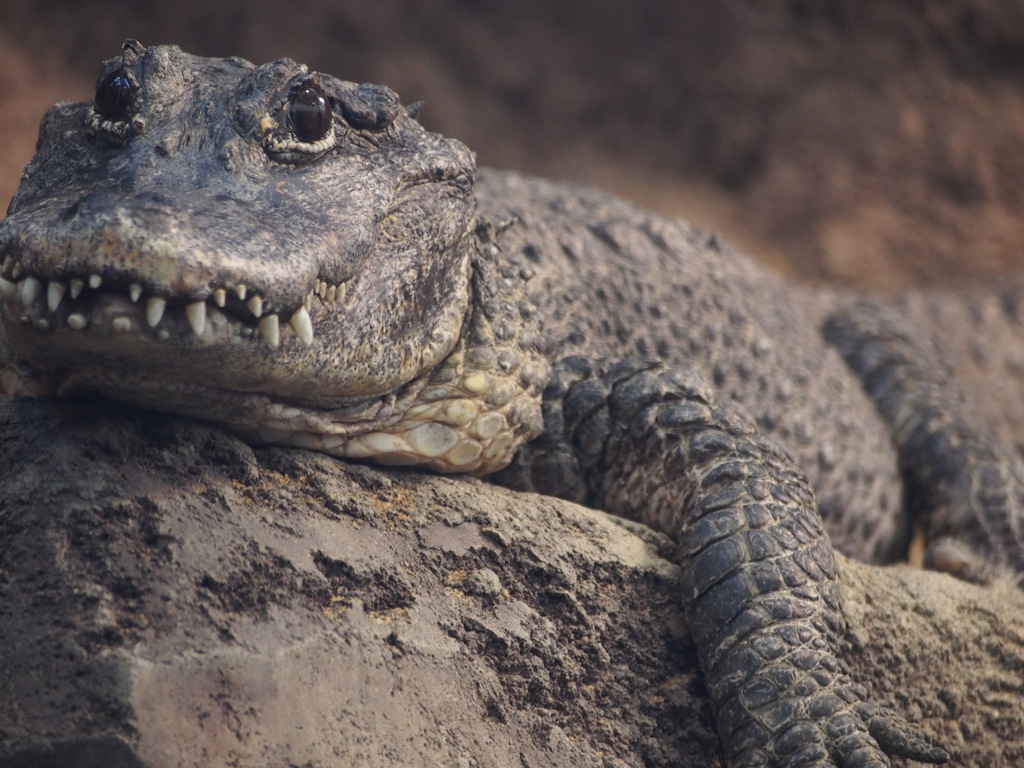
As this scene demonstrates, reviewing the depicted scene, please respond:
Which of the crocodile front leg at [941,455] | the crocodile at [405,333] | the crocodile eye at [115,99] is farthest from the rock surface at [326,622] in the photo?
the crocodile front leg at [941,455]

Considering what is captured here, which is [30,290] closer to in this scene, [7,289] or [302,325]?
[7,289]

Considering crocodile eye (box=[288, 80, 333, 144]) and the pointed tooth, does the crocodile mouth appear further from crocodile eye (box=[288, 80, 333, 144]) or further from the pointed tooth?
crocodile eye (box=[288, 80, 333, 144])

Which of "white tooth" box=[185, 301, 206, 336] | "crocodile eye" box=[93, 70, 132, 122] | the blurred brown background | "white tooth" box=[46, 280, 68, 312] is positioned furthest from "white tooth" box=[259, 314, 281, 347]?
the blurred brown background

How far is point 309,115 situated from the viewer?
2.68m

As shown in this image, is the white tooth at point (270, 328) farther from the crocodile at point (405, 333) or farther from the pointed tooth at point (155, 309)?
the pointed tooth at point (155, 309)

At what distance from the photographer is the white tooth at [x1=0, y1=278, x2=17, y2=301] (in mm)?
2213

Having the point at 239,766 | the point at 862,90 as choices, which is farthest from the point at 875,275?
the point at 239,766

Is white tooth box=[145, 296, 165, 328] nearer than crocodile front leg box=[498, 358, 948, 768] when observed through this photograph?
Yes

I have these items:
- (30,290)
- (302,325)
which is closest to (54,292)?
(30,290)

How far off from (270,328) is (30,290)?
0.51 metres

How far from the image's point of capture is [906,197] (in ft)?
24.4

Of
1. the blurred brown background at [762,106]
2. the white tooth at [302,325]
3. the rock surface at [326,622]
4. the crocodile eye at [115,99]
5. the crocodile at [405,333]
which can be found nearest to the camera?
the rock surface at [326,622]

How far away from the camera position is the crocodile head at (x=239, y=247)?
214 centimetres

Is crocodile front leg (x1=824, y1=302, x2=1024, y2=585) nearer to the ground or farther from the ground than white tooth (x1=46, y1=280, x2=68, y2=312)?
farther from the ground
